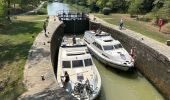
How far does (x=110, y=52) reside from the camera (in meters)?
26.2

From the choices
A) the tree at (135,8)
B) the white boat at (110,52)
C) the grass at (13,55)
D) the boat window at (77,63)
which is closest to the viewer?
the grass at (13,55)

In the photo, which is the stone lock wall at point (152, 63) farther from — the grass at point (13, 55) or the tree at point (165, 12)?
the grass at point (13, 55)

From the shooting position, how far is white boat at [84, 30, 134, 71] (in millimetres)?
24547

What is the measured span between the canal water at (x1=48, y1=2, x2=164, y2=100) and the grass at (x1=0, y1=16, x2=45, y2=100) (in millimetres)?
5838

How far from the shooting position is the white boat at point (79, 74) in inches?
671

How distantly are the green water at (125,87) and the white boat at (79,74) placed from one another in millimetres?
1577

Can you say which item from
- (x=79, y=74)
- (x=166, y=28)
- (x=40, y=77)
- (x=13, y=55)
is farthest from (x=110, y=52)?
(x=166, y=28)

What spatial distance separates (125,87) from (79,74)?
5.31 meters

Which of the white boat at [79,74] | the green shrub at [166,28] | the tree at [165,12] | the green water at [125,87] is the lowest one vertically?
the green water at [125,87]

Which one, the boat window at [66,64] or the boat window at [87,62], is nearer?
the boat window at [66,64]

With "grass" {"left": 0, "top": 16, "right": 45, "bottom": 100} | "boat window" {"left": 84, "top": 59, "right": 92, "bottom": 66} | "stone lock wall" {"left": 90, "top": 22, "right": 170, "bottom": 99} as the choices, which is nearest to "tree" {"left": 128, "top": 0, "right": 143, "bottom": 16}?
"grass" {"left": 0, "top": 16, "right": 45, "bottom": 100}

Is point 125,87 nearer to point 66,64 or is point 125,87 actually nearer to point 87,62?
point 87,62

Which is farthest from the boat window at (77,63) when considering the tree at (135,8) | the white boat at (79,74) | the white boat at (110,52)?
the tree at (135,8)

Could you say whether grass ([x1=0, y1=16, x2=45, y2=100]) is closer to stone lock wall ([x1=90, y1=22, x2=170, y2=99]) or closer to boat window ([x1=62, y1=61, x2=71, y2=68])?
boat window ([x1=62, y1=61, x2=71, y2=68])
